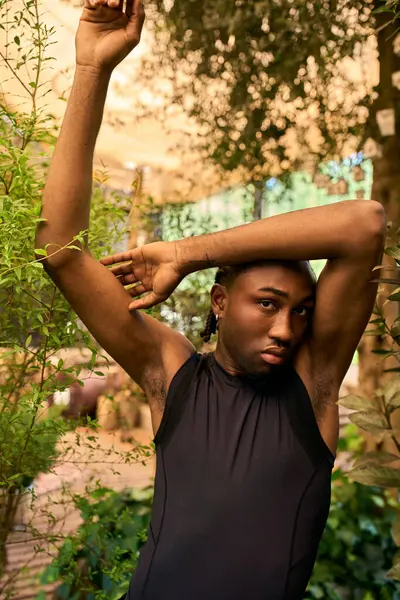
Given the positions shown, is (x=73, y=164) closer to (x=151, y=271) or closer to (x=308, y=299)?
(x=151, y=271)

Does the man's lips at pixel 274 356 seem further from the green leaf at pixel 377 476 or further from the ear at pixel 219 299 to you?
the green leaf at pixel 377 476

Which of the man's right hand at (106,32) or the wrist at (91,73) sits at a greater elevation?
the man's right hand at (106,32)

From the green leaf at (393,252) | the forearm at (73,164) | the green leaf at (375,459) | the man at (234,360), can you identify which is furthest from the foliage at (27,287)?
the green leaf at (375,459)

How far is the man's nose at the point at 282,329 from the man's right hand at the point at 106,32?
1.78 feet

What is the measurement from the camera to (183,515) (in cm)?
113

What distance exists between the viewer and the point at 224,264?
3.93 ft

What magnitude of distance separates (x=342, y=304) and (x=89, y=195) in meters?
0.50

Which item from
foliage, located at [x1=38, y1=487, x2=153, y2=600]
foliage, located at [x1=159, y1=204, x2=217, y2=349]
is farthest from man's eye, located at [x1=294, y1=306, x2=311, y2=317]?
foliage, located at [x1=159, y1=204, x2=217, y2=349]

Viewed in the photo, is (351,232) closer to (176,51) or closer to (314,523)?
(314,523)

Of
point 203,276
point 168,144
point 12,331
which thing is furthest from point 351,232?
point 168,144

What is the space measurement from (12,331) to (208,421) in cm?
71

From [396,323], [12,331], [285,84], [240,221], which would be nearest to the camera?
[396,323]

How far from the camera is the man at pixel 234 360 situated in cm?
111

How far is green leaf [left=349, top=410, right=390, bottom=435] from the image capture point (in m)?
1.55
